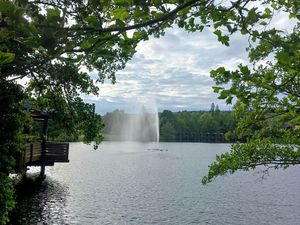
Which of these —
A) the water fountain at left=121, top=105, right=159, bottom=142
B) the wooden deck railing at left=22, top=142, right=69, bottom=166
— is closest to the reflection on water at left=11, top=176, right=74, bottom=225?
the wooden deck railing at left=22, top=142, right=69, bottom=166

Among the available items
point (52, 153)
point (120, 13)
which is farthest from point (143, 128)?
point (120, 13)

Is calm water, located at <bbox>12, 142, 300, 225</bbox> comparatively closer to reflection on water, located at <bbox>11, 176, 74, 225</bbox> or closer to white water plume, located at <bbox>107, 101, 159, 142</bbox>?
reflection on water, located at <bbox>11, 176, 74, 225</bbox>

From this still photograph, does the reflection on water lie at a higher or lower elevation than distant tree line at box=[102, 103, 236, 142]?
lower

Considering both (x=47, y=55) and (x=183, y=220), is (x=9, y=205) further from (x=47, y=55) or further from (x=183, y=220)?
(x=183, y=220)

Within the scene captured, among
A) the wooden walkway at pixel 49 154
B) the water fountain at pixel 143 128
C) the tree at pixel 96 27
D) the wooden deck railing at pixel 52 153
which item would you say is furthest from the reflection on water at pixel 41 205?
the water fountain at pixel 143 128

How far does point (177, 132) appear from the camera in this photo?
540ft

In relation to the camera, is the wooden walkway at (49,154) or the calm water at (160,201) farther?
the wooden walkway at (49,154)

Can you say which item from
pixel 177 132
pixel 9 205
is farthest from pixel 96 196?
pixel 177 132

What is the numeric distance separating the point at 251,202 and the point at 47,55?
24.3 meters

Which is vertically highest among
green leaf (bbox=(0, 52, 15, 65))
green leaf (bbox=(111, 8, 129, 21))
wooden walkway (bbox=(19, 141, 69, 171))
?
green leaf (bbox=(111, 8, 129, 21))

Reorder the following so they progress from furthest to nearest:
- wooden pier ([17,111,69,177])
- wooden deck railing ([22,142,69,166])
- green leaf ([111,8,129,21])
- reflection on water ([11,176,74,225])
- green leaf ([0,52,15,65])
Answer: wooden deck railing ([22,142,69,166])
wooden pier ([17,111,69,177])
reflection on water ([11,176,74,225])
green leaf ([111,8,129,21])
green leaf ([0,52,15,65])

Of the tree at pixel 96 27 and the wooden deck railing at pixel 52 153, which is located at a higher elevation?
the tree at pixel 96 27

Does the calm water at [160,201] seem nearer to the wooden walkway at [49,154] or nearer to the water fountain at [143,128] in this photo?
the wooden walkway at [49,154]

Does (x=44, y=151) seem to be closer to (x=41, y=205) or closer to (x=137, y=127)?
(x=41, y=205)
